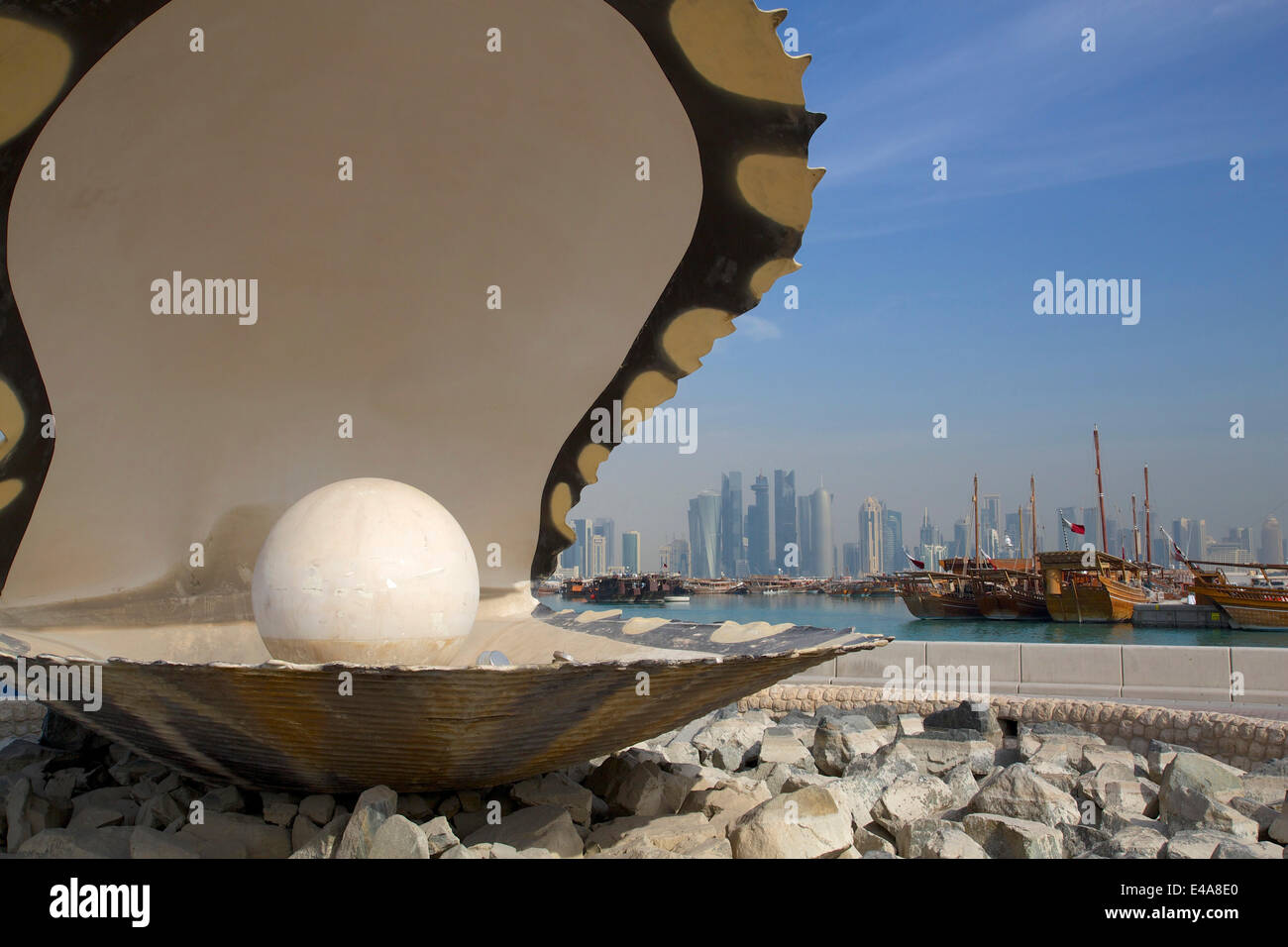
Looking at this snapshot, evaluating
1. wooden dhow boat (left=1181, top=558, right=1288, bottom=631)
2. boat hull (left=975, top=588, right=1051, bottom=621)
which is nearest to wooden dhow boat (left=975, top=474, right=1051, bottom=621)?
boat hull (left=975, top=588, right=1051, bottom=621)

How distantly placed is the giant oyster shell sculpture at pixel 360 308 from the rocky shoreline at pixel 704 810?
0.96 ft

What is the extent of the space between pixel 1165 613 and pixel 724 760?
5509 centimetres

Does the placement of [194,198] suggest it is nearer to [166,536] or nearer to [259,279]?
[259,279]

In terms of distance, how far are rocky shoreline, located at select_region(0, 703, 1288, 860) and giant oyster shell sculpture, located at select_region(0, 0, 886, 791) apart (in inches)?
11.5

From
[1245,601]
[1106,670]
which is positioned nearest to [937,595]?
[1245,601]

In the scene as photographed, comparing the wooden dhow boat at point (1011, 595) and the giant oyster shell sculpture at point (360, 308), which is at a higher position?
the giant oyster shell sculpture at point (360, 308)

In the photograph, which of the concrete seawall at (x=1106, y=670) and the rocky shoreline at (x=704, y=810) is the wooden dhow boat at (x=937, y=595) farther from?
the rocky shoreline at (x=704, y=810)

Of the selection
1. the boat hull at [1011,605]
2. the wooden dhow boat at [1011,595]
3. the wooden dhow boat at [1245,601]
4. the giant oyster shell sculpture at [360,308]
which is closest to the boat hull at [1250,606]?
the wooden dhow boat at [1245,601]

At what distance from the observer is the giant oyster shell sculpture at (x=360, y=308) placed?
14.3ft

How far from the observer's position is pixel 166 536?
274 inches

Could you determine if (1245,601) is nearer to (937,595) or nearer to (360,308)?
(937,595)

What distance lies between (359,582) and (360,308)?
262 centimetres

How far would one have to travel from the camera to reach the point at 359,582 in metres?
4.84
